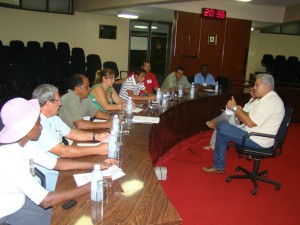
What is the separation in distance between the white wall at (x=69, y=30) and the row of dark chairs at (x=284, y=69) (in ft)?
17.4

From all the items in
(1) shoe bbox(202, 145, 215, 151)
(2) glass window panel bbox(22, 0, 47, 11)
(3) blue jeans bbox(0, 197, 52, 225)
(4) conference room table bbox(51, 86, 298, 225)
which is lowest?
(1) shoe bbox(202, 145, 215, 151)

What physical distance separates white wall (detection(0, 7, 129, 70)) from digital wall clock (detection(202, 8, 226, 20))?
3.69 metres

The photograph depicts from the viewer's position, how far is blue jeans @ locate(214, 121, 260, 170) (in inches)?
129

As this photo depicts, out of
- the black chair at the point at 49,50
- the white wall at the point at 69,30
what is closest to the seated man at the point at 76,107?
the black chair at the point at 49,50

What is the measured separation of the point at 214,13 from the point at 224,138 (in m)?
5.01

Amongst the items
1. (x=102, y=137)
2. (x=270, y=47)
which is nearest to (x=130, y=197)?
(x=102, y=137)

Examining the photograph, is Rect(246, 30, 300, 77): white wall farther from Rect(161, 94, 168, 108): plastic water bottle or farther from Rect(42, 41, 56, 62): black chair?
Rect(161, 94, 168, 108): plastic water bottle

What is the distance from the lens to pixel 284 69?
10445mm

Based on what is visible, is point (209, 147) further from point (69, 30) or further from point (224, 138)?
point (69, 30)

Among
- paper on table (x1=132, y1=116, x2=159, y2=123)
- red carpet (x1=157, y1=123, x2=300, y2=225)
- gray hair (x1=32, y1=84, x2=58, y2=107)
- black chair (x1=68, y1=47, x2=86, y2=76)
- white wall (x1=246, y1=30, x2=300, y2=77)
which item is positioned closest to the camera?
gray hair (x1=32, y1=84, x2=58, y2=107)

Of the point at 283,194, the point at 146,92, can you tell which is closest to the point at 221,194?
the point at 283,194

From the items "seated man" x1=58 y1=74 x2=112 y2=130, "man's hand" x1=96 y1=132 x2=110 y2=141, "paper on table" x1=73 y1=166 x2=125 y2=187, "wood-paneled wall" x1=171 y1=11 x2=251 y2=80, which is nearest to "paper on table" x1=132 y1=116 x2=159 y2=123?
"seated man" x1=58 y1=74 x2=112 y2=130

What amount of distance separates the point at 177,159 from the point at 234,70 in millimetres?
4923

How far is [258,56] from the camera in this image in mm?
11930
